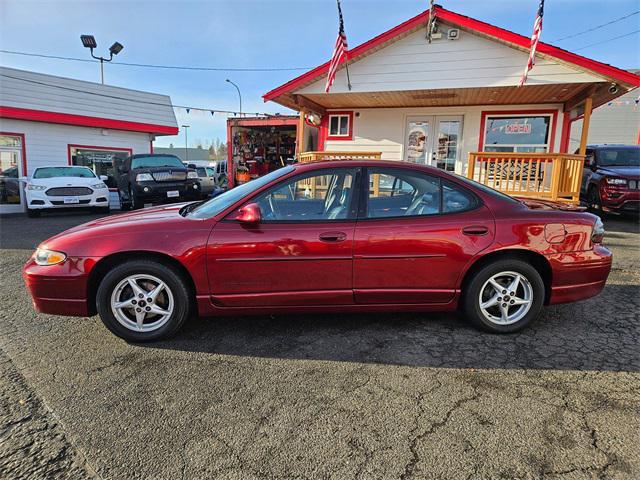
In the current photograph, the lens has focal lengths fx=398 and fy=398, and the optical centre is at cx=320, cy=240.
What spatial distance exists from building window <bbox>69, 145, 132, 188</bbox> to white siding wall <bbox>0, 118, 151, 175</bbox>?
185 mm

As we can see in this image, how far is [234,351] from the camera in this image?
3047mm

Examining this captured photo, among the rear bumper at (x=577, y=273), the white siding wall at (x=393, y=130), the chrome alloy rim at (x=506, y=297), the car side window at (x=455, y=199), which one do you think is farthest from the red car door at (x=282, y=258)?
the white siding wall at (x=393, y=130)

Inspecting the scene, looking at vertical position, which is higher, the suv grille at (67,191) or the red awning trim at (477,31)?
the red awning trim at (477,31)

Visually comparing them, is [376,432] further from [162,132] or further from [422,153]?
[162,132]

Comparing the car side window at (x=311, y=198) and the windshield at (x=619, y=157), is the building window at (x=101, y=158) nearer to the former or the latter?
the car side window at (x=311, y=198)

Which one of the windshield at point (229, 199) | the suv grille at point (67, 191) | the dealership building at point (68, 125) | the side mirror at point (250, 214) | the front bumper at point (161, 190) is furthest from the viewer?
the dealership building at point (68, 125)

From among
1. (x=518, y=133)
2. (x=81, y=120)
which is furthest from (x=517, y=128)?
(x=81, y=120)

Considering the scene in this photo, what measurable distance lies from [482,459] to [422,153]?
10173 millimetres

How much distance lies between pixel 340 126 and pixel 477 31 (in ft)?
14.9

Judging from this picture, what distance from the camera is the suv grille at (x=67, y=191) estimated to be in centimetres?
1080

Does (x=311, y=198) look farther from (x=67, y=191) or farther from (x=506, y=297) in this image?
(x=67, y=191)

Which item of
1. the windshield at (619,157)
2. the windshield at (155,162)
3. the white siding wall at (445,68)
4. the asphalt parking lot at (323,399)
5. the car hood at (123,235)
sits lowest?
the asphalt parking lot at (323,399)

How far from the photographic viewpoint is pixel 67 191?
35.9ft

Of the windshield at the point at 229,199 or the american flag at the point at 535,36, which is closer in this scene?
the windshield at the point at 229,199
